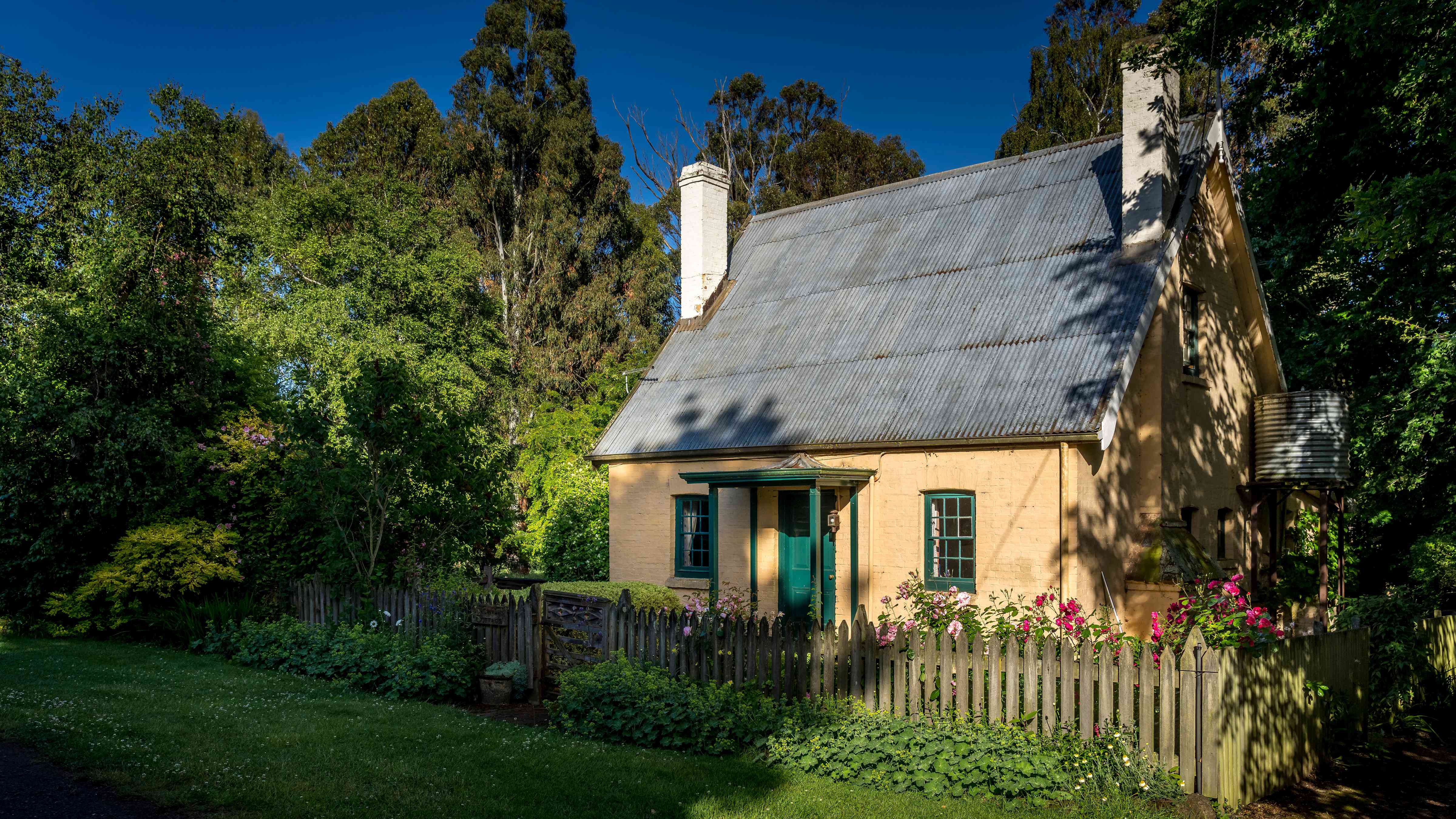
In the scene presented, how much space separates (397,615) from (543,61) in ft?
104

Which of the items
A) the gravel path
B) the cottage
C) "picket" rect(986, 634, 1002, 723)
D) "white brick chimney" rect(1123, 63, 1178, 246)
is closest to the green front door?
the cottage

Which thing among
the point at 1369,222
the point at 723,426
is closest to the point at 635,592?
the point at 723,426

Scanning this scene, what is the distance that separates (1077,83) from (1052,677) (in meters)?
34.8

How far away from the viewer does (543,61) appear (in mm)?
39281

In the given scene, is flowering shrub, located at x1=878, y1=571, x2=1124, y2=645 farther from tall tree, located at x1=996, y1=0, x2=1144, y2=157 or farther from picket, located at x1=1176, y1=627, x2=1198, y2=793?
tall tree, located at x1=996, y1=0, x2=1144, y2=157

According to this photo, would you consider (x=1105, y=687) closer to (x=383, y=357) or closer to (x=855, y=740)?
(x=855, y=740)

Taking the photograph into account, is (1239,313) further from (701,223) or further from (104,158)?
(104,158)

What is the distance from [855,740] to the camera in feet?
27.4

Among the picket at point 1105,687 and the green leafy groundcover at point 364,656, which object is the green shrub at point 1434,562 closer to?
the picket at point 1105,687

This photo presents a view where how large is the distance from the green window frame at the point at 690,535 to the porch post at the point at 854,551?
347 centimetres

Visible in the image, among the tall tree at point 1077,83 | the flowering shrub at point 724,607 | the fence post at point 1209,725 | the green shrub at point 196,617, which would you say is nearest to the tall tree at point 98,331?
the green shrub at point 196,617

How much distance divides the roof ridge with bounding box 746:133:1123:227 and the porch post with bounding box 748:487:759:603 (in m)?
7.53

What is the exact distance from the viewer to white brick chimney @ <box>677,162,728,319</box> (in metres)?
20.4

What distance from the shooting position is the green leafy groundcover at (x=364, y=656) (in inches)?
457
